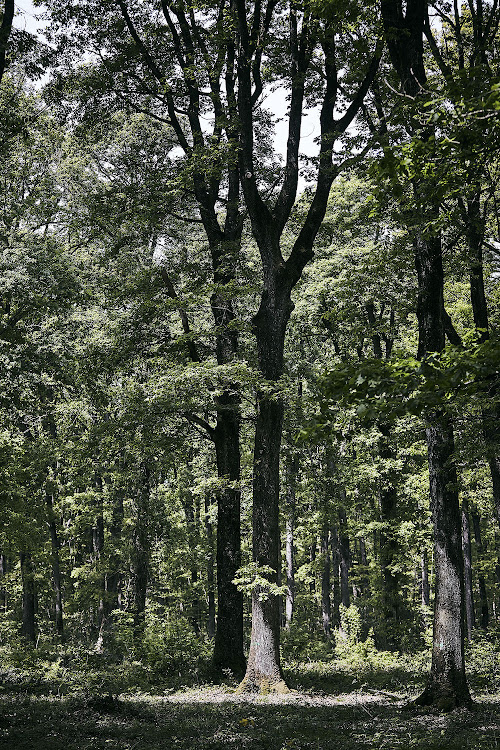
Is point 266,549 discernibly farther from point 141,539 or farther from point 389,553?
point 141,539

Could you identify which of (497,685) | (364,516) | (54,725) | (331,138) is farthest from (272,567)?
(364,516)

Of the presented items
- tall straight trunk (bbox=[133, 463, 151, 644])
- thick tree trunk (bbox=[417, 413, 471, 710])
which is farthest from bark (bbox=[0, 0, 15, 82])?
tall straight trunk (bbox=[133, 463, 151, 644])

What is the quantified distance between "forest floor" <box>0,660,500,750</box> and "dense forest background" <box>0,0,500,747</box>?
0.81 metres

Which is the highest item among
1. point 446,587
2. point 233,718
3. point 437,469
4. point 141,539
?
point 437,469

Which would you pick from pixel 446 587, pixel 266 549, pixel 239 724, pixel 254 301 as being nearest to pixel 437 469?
pixel 446 587

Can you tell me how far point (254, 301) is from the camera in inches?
693

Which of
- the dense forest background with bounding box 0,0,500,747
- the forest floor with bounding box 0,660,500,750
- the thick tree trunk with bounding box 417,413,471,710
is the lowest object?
the forest floor with bounding box 0,660,500,750

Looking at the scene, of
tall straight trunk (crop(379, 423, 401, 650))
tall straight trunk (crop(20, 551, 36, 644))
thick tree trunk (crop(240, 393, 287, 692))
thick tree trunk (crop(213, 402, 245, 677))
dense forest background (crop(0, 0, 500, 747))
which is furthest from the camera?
tall straight trunk (crop(20, 551, 36, 644))

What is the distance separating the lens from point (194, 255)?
47.9 feet

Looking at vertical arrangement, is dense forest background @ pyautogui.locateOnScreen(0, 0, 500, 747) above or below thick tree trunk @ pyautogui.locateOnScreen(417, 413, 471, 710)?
above

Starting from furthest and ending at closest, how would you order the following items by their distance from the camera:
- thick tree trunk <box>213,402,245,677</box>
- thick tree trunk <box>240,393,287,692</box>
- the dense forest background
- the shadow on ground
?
thick tree trunk <box>213,402,245,677</box>, thick tree trunk <box>240,393,287,692</box>, the dense forest background, the shadow on ground

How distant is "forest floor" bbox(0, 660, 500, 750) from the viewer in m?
6.08

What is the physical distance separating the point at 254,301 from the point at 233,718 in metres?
12.0

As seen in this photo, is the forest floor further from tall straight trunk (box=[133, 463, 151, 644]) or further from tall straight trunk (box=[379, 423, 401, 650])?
tall straight trunk (box=[133, 463, 151, 644])
